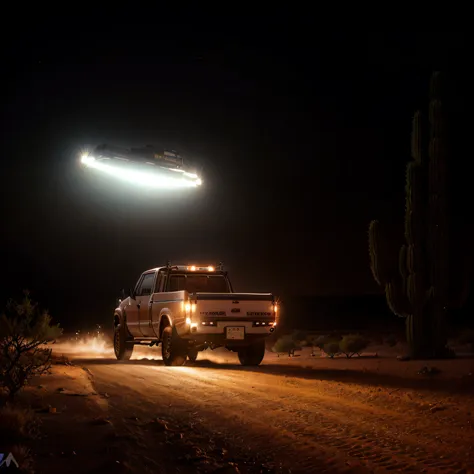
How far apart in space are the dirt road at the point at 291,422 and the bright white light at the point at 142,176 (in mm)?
23980

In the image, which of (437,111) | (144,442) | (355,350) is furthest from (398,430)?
(355,350)

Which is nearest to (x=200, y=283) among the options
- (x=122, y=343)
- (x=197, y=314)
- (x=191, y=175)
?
(x=197, y=314)

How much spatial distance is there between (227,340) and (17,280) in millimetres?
60456

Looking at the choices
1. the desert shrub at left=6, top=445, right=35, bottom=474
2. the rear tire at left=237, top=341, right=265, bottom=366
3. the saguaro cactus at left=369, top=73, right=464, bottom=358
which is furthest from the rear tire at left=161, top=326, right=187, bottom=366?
the desert shrub at left=6, top=445, right=35, bottom=474

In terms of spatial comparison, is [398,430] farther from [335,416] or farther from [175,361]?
[175,361]

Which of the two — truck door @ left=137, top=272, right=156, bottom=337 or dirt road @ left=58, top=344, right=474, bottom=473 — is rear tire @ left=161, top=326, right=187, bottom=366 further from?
dirt road @ left=58, top=344, right=474, bottom=473

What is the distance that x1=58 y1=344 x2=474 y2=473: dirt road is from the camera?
7508 mm

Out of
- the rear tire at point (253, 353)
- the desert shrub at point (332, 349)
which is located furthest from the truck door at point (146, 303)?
the desert shrub at point (332, 349)

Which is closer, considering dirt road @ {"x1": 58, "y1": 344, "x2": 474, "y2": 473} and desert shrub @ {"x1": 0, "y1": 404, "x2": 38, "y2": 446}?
dirt road @ {"x1": 58, "y1": 344, "x2": 474, "y2": 473}

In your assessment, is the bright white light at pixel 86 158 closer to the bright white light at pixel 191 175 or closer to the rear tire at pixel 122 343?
the bright white light at pixel 191 175

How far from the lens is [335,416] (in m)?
10.1

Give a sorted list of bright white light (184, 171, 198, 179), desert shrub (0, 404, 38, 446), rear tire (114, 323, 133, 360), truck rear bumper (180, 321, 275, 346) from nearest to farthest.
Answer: desert shrub (0, 404, 38, 446), truck rear bumper (180, 321, 275, 346), rear tire (114, 323, 133, 360), bright white light (184, 171, 198, 179)

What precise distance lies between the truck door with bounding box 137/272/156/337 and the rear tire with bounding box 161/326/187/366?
49.5 inches

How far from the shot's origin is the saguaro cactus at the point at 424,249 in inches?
767
